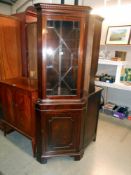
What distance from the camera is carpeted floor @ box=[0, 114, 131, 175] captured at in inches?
74.3

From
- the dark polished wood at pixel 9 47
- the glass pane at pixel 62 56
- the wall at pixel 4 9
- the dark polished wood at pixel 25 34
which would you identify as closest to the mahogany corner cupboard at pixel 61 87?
the glass pane at pixel 62 56

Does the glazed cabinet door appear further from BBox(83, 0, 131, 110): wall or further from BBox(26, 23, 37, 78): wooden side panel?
BBox(83, 0, 131, 110): wall

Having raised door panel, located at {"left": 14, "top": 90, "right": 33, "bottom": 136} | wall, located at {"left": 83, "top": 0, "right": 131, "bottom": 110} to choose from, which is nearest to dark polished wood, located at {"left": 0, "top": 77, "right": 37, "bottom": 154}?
raised door panel, located at {"left": 14, "top": 90, "right": 33, "bottom": 136}

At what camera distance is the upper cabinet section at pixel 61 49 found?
5.07 feet

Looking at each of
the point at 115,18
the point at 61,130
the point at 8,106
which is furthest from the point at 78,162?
the point at 115,18

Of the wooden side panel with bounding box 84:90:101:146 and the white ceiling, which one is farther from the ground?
the white ceiling

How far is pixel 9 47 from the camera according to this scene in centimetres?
243

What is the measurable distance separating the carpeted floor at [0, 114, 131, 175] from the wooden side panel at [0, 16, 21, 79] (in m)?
1.10

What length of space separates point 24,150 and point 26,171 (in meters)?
0.40

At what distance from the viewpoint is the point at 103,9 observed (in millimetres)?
3148

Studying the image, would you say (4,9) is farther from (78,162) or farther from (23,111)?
(78,162)

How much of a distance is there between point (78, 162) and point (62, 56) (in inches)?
55.7

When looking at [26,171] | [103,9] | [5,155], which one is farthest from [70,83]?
[103,9]

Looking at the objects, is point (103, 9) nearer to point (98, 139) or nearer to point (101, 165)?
point (98, 139)
